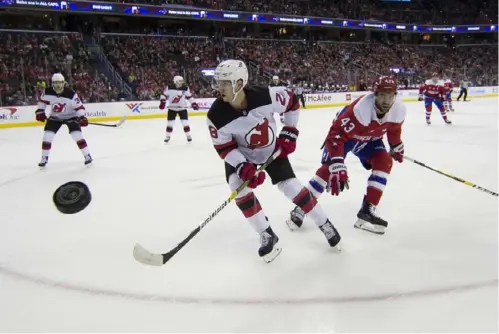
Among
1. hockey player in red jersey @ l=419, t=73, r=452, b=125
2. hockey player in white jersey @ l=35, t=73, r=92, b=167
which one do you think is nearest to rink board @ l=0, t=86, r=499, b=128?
hockey player in white jersey @ l=35, t=73, r=92, b=167

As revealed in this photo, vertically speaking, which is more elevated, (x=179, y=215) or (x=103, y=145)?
(x=179, y=215)

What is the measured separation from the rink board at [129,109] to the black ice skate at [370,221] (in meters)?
9.86

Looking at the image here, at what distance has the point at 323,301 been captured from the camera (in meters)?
2.16

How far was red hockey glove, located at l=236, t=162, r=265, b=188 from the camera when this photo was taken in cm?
243

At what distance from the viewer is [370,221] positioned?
10.2 feet

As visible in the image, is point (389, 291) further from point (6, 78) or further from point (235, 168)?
point (6, 78)

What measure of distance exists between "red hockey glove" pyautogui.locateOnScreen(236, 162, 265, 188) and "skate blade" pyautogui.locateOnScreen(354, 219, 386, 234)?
41.4 inches

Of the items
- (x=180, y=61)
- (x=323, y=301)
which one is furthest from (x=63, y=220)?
(x=180, y=61)

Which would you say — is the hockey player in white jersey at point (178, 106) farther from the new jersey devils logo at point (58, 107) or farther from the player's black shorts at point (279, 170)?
the player's black shorts at point (279, 170)

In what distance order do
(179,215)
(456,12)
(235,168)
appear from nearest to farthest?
(235,168) → (179,215) → (456,12)

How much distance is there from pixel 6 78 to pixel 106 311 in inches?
448

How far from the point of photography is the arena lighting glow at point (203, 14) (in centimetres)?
1589

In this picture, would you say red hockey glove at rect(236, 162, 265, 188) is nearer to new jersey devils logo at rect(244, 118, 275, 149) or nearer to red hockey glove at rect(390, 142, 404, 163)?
new jersey devils logo at rect(244, 118, 275, 149)

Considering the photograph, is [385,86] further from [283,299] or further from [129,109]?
[129,109]
